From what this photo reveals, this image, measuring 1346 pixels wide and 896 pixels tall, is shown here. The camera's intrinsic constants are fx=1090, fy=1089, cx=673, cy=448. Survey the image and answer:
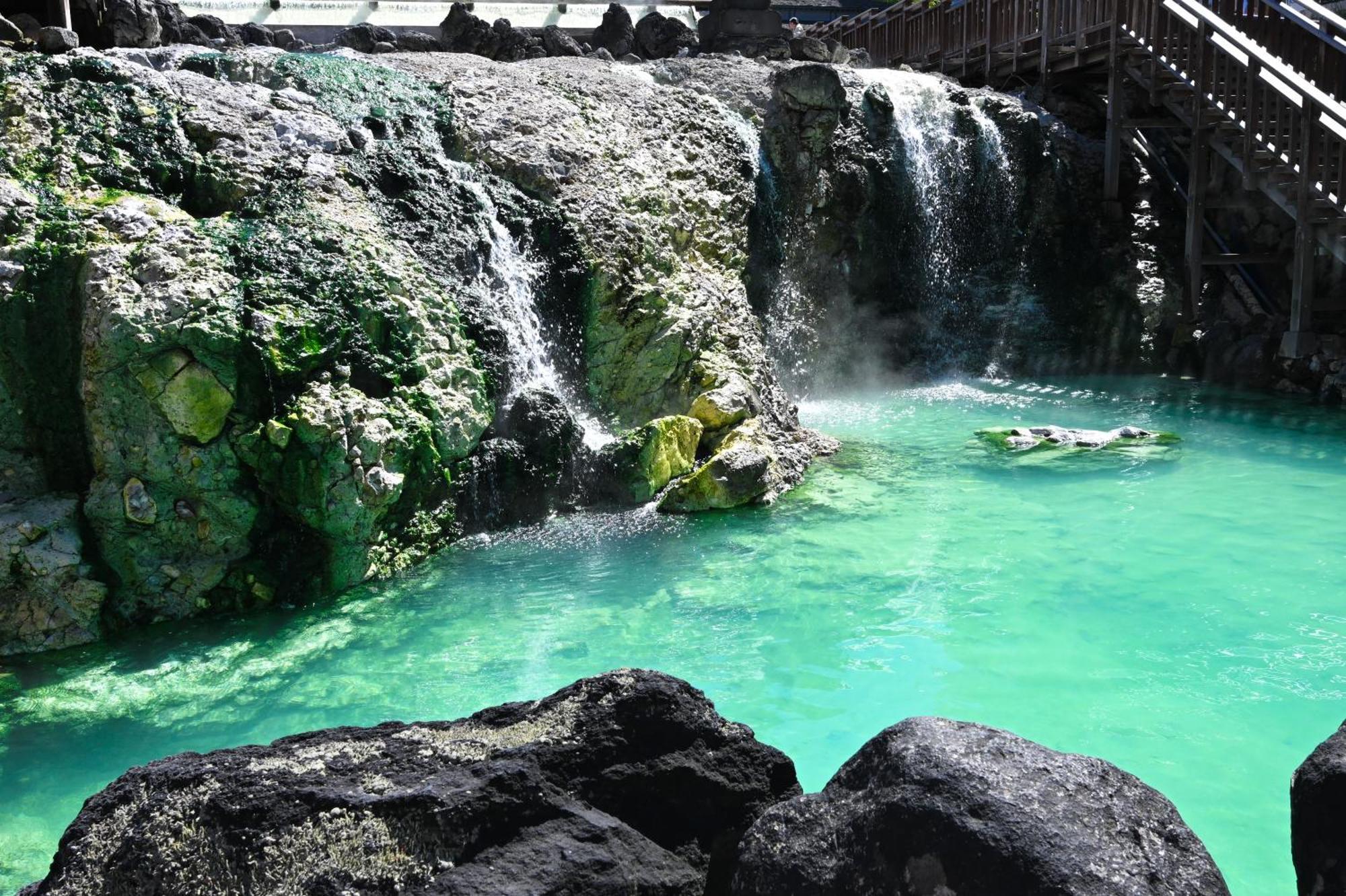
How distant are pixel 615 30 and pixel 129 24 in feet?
26.4

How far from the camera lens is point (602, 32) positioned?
55.2 ft

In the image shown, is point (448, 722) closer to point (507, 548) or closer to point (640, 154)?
point (507, 548)

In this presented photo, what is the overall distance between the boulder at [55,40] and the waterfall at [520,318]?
322 centimetres

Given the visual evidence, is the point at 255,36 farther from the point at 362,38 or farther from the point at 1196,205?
the point at 1196,205

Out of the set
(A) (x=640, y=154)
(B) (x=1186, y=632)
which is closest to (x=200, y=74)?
(A) (x=640, y=154)

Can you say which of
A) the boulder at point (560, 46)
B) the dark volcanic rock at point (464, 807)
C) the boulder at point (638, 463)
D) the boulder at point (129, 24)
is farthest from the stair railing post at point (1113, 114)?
the dark volcanic rock at point (464, 807)

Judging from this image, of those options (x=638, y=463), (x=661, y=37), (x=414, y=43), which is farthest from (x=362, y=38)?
(x=638, y=463)

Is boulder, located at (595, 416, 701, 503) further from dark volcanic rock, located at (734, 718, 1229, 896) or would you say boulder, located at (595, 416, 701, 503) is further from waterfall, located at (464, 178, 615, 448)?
dark volcanic rock, located at (734, 718, 1229, 896)

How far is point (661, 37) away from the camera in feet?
53.4

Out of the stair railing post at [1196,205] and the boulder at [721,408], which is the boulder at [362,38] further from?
the stair railing post at [1196,205]

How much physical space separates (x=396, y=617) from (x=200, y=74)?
16.3 feet

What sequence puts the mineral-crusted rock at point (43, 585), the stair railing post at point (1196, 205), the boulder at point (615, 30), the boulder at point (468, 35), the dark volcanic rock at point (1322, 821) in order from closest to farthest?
the dark volcanic rock at point (1322, 821)
the mineral-crusted rock at point (43, 585)
the stair railing post at point (1196, 205)
the boulder at point (468, 35)
the boulder at point (615, 30)

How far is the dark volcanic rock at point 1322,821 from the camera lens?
2305 millimetres

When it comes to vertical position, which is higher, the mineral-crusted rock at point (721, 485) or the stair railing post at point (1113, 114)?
the stair railing post at point (1113, 114)
